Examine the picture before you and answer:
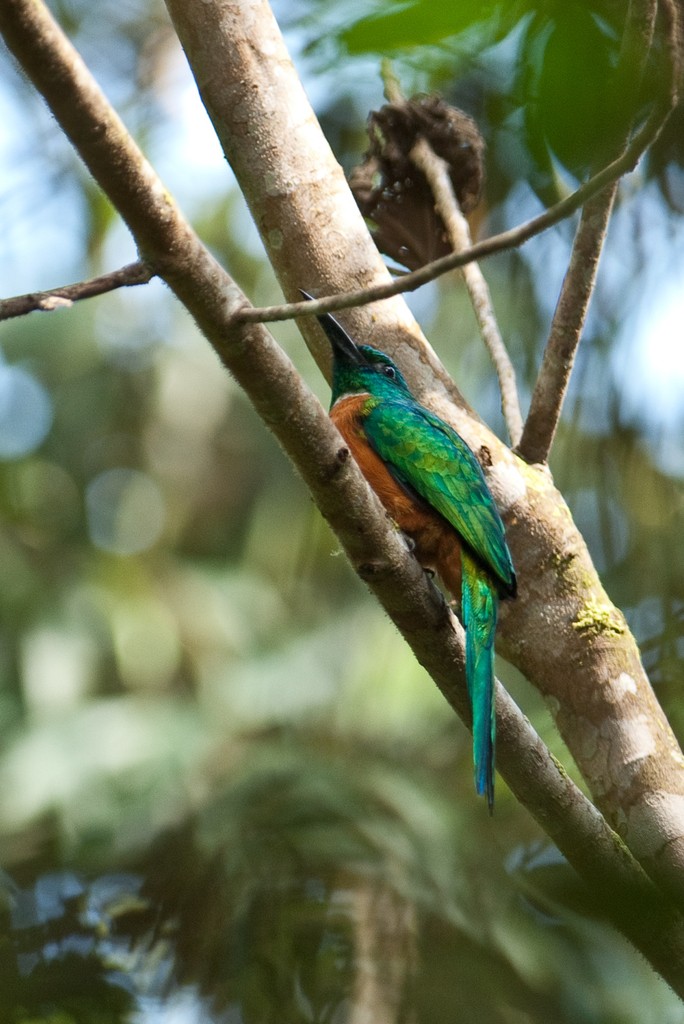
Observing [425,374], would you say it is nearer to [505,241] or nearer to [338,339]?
[338,339]

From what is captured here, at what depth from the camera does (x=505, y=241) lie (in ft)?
4.65

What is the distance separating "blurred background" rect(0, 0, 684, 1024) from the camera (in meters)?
2.07

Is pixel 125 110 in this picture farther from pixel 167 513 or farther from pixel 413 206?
pixel 167 513

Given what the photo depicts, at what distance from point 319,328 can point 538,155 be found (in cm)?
192

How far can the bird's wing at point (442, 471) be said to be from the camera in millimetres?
2531

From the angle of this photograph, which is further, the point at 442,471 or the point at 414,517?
the point at 414,517

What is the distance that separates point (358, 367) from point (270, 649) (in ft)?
12.5

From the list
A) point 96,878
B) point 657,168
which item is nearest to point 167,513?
point 96,878

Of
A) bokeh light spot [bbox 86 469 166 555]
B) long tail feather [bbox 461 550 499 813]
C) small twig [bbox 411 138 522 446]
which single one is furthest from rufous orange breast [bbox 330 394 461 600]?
bokeh light spot [bbox 86 469 166 555]

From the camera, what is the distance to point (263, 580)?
285 inches

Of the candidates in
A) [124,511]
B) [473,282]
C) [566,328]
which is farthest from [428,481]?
[124,511]

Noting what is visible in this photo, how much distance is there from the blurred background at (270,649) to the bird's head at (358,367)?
1.94 ft

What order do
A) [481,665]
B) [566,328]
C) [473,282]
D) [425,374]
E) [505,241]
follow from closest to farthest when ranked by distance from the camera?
[505,241] → [481,665] → [566,328] → [425,374] → [473,282]

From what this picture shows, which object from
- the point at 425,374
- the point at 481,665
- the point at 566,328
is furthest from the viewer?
the point at 425,374
